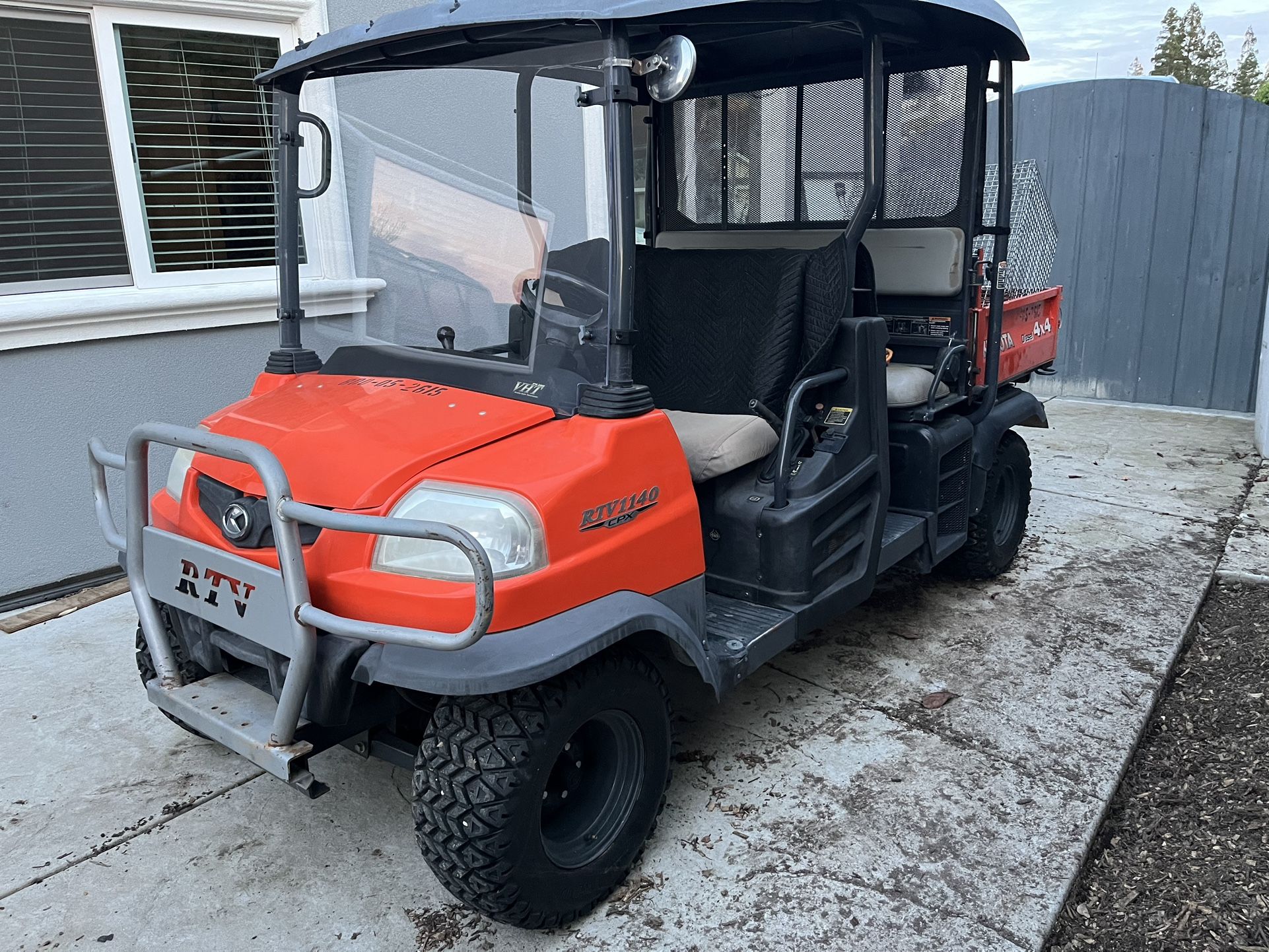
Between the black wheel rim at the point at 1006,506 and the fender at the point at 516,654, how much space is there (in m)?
2.71

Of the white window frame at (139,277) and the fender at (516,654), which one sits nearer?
the fender at (516,654)

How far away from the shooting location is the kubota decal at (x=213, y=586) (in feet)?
7.25

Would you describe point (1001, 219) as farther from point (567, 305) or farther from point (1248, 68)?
point (1248, 68)

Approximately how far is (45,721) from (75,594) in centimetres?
125

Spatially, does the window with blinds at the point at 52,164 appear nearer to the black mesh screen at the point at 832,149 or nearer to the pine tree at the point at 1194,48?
the black mesh screen at the point at 832,149

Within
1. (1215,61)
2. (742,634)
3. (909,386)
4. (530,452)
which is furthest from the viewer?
(1215,61)

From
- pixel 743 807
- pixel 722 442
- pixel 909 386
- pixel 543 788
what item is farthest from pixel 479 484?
pixel 909 386

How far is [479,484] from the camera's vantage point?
2164 millimetres

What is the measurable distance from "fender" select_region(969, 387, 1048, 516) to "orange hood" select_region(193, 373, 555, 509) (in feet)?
7.56

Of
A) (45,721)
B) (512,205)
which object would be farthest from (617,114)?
(45,721)

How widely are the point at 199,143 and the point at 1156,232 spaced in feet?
22.7

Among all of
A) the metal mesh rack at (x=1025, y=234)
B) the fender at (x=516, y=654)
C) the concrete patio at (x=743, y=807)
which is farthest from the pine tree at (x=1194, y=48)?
the fender at (x=516, y=654)

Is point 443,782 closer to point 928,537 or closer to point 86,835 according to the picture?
point 86,835

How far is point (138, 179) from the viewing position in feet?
14.9
